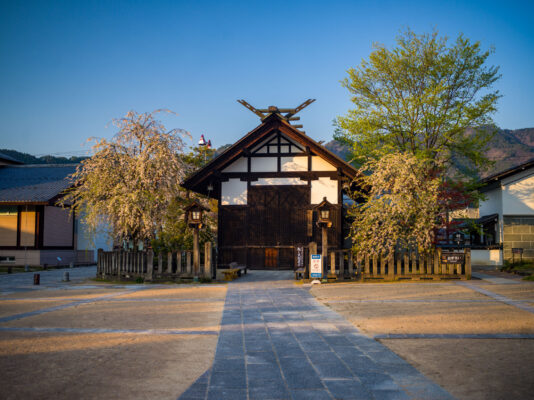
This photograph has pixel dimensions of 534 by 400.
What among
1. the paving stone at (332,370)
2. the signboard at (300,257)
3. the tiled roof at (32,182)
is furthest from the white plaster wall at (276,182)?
the paving stone at (332,370)

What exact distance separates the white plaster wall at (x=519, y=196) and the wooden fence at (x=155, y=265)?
A: 54.2ft

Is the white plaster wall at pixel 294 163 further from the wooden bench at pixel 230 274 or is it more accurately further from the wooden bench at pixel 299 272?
the wooden bench at pixel 299 272

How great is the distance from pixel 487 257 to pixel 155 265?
17.9 m

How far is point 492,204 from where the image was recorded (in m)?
24.7

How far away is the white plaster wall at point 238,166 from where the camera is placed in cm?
2311

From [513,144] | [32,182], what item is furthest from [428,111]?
[513,144]

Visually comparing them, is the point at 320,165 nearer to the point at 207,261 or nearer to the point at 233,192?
the point at 233,192

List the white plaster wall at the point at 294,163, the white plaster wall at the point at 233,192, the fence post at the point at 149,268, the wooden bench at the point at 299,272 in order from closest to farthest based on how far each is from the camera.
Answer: the wooden bench at the point at 299,272, the fence post at the point at 149,268, the white plaster wall at the point at 294,163, the white plaster wall at the point at 233,192

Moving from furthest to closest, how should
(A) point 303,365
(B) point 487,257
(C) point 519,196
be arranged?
(B) point 487,257, (C) point 519,196, (A) point 303,365

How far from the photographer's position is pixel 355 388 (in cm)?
468

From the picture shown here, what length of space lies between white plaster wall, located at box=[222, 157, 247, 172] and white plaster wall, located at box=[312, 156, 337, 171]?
375 cm

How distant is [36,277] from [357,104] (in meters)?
17.8

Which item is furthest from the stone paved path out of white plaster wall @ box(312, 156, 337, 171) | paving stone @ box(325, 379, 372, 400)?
white plaster wall @ box(312, 156, 337, 171)

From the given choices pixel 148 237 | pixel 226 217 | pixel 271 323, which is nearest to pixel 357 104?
pixel 226 217
